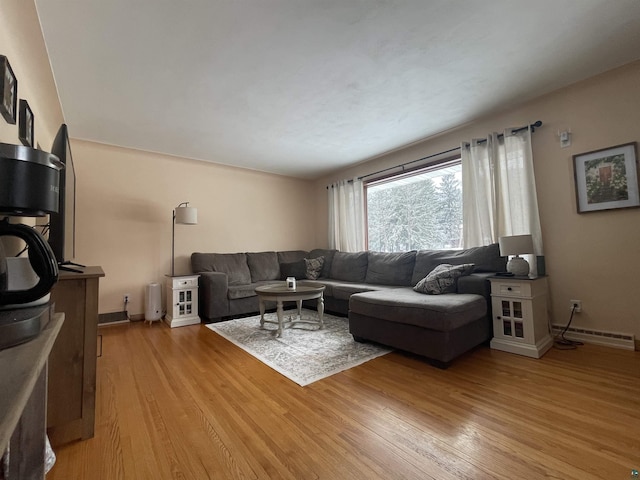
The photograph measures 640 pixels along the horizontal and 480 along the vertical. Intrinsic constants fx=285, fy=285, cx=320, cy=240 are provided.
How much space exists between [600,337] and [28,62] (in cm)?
498

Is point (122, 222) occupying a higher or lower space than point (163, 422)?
higher

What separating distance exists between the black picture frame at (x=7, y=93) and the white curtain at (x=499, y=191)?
375cm

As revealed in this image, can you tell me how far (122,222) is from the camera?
12.3 ft

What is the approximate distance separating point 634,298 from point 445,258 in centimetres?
149

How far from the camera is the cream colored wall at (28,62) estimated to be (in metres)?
1.57

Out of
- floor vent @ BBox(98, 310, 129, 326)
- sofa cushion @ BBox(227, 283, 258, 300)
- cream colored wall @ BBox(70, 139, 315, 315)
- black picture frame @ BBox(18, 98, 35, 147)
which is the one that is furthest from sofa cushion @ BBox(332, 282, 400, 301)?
black picture frame @ BBox(18, 98, 35, 147)

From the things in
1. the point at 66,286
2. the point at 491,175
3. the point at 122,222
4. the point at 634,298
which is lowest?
the point at 634,298

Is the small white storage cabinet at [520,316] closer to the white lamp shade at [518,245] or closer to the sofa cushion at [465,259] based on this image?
the white lamp shade at [518,245]

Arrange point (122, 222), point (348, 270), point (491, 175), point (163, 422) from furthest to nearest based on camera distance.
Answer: point (348, 270) < point (122, 222) < point (491, 175) < point (163, 422)

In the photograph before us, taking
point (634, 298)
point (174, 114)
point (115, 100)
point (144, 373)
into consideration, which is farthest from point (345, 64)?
point (634, 298)

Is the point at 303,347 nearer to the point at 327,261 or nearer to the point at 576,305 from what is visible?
the point at 327,261

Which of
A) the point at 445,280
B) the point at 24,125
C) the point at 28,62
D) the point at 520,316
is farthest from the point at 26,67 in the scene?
the point at 520,316

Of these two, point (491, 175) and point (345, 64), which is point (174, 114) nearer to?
point (345, 64)

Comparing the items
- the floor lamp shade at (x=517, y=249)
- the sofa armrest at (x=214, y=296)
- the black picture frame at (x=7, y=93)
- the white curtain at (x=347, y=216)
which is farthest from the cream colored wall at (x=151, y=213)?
the floor lamp shade at (x=517, y=249)
